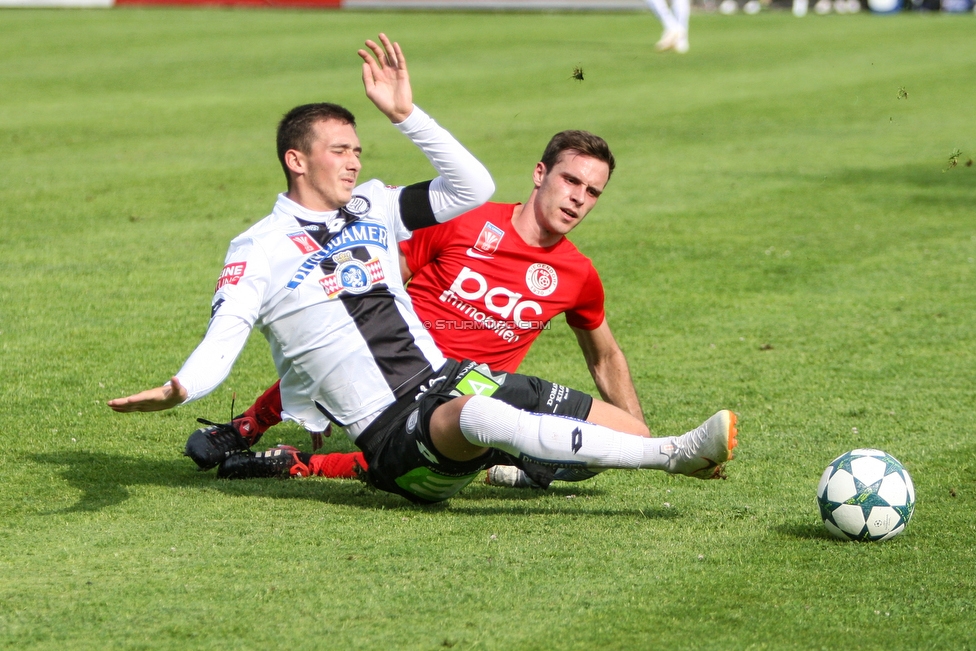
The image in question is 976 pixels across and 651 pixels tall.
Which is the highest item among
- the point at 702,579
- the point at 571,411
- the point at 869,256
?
the point at 869,256

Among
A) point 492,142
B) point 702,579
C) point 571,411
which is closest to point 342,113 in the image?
point 571,411

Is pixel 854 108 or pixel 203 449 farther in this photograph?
pixel 854 108

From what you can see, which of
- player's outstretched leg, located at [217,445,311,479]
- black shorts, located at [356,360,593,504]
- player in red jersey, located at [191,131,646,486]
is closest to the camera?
black shorts, located at [356,360,593,504]

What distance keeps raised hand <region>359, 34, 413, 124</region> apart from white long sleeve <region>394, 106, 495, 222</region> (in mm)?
60

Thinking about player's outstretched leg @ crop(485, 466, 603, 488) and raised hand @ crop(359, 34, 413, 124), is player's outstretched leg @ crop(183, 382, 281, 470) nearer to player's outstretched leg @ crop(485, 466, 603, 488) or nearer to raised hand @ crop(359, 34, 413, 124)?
player's outstretched leg @ crop(485, 466, 603, 488)

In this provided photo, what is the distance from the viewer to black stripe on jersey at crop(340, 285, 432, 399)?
5.23 metres

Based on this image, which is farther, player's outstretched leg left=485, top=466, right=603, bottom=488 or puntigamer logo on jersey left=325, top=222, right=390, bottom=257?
player's outstretched leg left=485, top=466, right=603, bottom=488

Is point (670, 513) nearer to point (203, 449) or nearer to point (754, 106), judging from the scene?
point (203, 449)

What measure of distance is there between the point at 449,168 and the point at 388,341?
0.80 metres

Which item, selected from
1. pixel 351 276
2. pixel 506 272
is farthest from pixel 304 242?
pixel 506 272

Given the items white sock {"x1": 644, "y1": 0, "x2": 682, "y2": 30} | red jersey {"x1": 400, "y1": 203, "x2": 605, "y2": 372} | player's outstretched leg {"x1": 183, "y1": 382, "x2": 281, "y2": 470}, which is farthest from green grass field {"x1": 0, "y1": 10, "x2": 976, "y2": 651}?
white sock {"x1": 644, "y1": 0, "x2": 682, "y2": 30}

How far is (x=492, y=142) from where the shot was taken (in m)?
15.3

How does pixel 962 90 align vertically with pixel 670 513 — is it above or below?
above

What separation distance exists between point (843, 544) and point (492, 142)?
11102 mm
